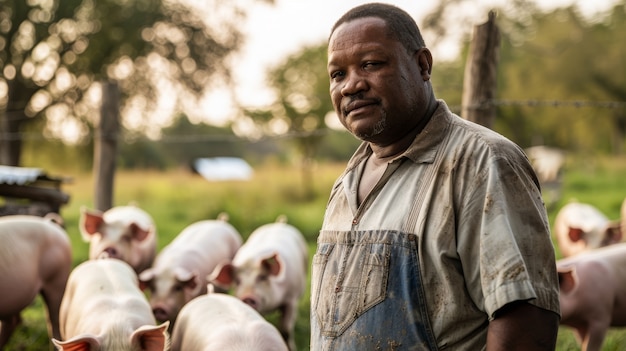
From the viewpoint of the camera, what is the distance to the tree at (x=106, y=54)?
826 inches

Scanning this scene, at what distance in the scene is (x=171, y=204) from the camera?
1820 cm

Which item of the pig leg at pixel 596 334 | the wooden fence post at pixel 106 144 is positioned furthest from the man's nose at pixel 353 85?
the wooden fence post at pixel 106 144

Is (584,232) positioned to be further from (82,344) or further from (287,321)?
(82,344)

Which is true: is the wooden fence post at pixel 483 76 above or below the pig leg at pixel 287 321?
above

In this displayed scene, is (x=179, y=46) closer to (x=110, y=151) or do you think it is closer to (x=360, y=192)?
(x=110, y=151)

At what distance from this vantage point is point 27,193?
7.53m

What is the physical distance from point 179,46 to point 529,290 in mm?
21006

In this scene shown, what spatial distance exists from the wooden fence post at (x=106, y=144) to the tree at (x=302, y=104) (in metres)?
7.35

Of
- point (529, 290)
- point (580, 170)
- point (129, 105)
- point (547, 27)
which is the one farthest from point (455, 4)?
point (529, 290)

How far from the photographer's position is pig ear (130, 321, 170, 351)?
386cm

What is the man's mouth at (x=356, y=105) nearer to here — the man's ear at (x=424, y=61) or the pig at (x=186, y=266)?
the man's ear at (x=424, y=61)

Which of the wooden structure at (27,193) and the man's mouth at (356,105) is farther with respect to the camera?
the wooden structure at (27,193)

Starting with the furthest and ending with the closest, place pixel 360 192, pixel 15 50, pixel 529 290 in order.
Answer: pixel 15 50 → pixel 360 192 → pixel 529 290

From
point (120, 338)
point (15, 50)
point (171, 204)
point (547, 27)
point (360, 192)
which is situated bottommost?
point (171, 204)
